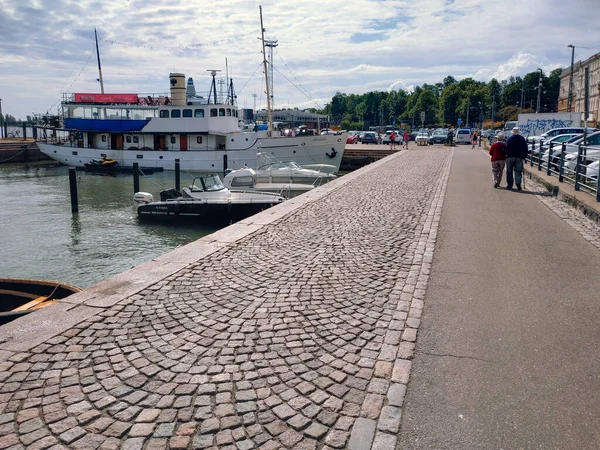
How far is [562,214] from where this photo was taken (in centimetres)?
1095

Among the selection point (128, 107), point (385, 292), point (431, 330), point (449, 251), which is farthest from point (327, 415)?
point (128, 107)

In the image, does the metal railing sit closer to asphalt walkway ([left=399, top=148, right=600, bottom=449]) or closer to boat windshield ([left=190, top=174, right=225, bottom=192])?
asphalt walkway ([left=399, top=148, right=600, bottom=449])

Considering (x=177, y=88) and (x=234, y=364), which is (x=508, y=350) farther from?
(x=177, y=88)

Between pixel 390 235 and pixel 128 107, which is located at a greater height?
pixel 128 107

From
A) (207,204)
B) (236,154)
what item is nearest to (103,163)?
(236,154)

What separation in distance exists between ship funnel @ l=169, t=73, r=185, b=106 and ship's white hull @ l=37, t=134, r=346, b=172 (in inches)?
155

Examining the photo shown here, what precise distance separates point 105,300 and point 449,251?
5.00m

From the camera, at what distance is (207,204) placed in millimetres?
17391

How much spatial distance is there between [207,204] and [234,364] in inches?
540

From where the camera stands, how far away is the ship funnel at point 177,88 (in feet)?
127

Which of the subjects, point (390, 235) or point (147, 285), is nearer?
point (147, 285)

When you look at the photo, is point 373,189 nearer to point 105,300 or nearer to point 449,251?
point 449,251

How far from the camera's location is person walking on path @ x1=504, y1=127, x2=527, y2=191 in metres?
14.6

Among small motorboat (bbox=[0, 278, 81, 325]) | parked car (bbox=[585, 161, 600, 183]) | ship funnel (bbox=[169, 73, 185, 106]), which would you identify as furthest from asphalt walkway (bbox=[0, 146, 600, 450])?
ship funnel (bbox=[169, 73, 185, 106])
